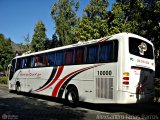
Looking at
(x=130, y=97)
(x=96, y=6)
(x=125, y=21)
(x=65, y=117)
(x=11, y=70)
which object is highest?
(x=96, y=6)

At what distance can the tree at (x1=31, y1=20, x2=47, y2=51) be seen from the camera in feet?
146

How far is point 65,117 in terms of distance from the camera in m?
10.1

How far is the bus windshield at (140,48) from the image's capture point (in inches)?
456

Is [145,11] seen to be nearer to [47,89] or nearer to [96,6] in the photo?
[96,6]

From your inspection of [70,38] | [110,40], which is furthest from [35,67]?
[70,38]

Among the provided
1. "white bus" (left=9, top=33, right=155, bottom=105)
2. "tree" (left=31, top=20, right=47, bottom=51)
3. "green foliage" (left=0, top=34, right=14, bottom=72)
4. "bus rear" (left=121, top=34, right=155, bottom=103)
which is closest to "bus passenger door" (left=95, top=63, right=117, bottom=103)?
"white bus" (left=9, top=33, right=155, bottom=105)

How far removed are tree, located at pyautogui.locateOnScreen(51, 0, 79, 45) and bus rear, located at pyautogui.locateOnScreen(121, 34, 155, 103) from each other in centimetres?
2514

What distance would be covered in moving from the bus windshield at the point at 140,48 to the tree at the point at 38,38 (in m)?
33.5

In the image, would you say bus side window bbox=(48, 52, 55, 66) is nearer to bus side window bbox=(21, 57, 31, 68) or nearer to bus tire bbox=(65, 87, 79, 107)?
bus tire bbox=(65, 87, 79, 107)

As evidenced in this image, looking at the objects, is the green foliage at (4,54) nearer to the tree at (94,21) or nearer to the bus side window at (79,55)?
the tree at (94,21)

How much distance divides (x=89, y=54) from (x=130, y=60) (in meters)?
2.48

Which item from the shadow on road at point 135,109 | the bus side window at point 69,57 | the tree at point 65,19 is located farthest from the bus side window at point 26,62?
the tree at point 65,19

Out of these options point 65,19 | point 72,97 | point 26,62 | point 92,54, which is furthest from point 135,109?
point 65,19

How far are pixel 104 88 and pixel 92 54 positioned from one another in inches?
77.5
